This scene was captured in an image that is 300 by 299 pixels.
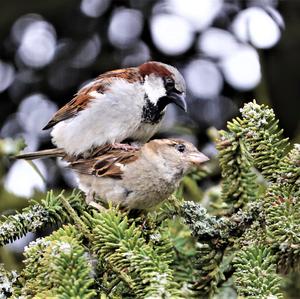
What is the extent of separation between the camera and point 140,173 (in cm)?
244

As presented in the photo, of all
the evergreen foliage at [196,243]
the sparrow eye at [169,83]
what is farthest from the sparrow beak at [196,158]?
the sparrow eye at [169,83]

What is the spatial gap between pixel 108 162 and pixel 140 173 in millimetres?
164

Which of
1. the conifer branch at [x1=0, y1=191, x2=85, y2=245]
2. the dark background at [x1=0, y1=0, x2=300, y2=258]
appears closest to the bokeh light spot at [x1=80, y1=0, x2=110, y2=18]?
the dark background at [x1=0, y1=0, x2=300, y2=258]

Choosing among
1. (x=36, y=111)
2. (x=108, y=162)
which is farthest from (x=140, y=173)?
(x=36, y=111)

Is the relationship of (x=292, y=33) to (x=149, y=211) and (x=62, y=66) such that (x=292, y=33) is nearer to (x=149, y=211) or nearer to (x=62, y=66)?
(x=62, y=66)

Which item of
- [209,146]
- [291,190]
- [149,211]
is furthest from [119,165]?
[209,146]

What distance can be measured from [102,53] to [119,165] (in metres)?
2.17

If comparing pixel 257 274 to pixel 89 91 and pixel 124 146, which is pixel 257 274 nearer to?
pixel 124 146

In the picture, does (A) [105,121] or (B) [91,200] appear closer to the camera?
(B) [91,200]

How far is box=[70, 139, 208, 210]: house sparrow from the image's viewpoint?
2346mm

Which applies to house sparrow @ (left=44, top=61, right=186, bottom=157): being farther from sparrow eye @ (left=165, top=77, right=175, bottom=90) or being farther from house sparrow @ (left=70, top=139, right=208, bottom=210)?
house sparrow @ (left=70, top=139, right=208, bottom=210)

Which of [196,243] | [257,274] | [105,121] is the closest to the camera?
[257,274]

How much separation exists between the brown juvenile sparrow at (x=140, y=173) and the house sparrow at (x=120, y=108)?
8.3 inches

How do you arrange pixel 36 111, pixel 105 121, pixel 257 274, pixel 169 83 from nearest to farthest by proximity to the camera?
pixel 257 274 < pixel 105 121 < pixel 169 83 < pixel 36 111
